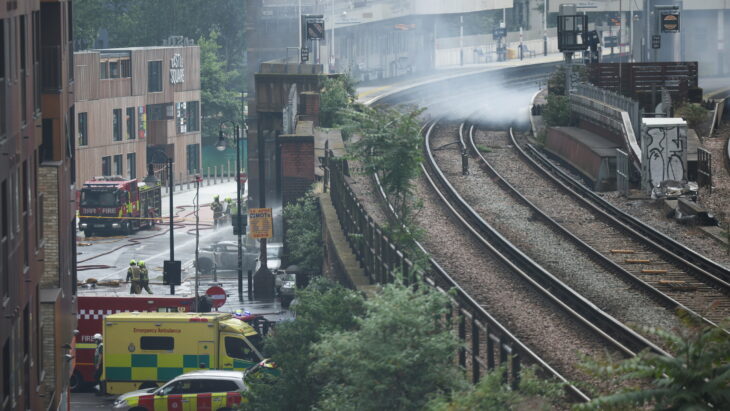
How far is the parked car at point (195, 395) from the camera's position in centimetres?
3006

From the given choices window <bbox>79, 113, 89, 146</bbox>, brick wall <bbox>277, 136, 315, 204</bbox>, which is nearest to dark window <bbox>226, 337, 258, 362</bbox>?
brick wall <bbox>277, 136, 315, 204</bbox>

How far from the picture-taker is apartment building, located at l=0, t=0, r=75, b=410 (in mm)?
22188

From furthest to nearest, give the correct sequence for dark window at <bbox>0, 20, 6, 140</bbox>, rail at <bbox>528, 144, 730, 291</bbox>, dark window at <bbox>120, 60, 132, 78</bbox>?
dark window at <bbox>120, 60, 132, 78</bbox> < rail at <bbox>528, 144, 730, 291</bbox> < dark window at <bbox>0, 20, 6, 140</bbox>

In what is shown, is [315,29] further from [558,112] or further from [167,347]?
[167,347]

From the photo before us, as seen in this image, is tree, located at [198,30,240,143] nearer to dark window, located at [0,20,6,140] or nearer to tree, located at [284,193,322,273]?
tree, located at [284,193,322,273]

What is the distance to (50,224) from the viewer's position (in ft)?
102

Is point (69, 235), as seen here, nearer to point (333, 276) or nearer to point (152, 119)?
point (333, 276)

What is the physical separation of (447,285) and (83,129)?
5709 centimetres

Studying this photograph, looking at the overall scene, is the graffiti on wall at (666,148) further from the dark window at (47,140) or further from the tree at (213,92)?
the tree at (213,92)

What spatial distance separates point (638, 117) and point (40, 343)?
23.5 m

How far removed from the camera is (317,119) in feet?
173

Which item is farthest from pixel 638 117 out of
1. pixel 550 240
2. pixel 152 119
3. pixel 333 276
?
pixel 152 119

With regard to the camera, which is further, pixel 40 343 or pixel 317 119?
pixel 317 119

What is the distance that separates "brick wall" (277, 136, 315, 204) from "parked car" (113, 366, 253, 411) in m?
15.1
